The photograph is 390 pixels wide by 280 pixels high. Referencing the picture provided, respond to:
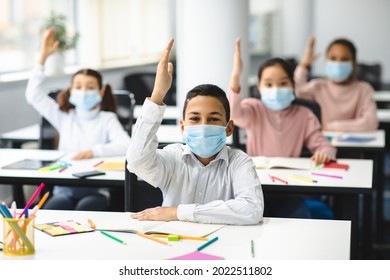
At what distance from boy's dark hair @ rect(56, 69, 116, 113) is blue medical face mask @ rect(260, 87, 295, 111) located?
0.89 metres

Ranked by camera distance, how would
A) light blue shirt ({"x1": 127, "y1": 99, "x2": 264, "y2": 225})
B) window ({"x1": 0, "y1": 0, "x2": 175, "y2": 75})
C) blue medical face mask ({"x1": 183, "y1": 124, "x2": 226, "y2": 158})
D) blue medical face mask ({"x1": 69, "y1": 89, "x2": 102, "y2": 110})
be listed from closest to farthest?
light blue shirt ({"x1": 127, "y1": 99, "x2": 264, "y2": 225}), blue medical face mask ({"x1": 183, "y1": 124, "x2": 226, "y2": 158}), blue medical face mask ({"x1": 69, "y1": 89, "x2": 102, "y2": 110}), window ({"x1": 0, "y1": 0, "x2": 175, "y2": 75})

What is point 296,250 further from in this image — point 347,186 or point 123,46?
point 123,46

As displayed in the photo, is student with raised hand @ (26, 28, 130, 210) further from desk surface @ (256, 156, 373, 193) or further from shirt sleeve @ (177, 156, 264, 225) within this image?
shirt sleeve @ (177, 156, 264, 225)

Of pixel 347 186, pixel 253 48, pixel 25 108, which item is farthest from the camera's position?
pixel 253 48

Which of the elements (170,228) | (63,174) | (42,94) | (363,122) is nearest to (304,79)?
(363,122)

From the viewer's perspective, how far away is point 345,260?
73.9 inches

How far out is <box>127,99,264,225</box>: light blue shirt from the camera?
2268 millimetres

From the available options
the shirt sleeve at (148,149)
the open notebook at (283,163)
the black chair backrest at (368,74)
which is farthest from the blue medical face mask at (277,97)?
the black chair backrest at (368,74)

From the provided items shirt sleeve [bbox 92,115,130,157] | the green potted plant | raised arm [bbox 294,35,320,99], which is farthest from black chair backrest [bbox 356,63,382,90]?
shirt sleeve [bbox 92,115,130,157]

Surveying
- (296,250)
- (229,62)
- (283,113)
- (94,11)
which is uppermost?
(94,11)

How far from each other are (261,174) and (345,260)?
1312 millimetres

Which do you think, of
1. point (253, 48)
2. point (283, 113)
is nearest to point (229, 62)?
point (283, 113)

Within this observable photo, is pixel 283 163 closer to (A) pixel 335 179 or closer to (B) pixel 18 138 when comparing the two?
(A) pixel 335 179

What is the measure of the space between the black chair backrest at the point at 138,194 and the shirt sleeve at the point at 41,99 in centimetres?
145
